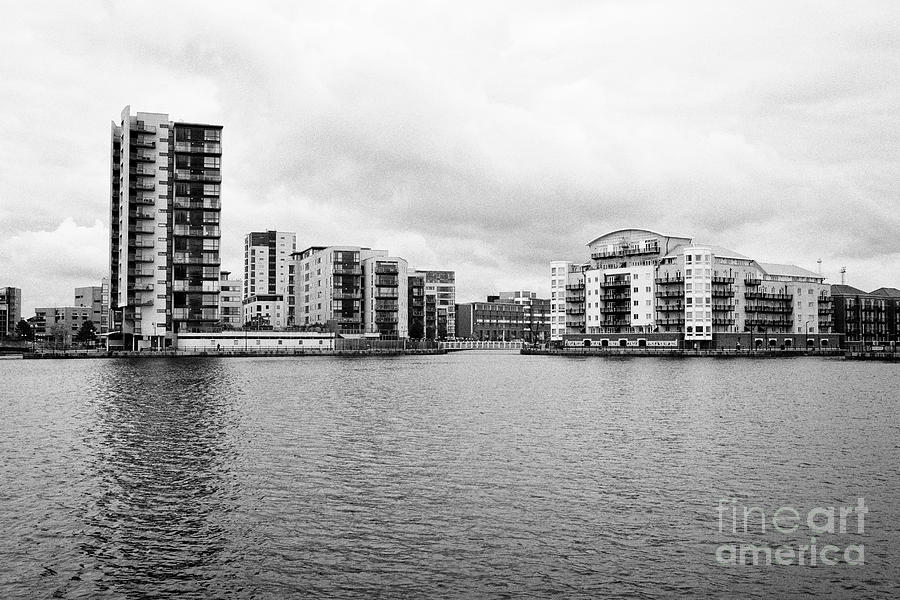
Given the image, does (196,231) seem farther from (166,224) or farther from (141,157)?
(141,157)

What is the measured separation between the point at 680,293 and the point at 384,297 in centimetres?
7200

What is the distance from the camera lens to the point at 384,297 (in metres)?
189

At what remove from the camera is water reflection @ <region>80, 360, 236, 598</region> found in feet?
64.8

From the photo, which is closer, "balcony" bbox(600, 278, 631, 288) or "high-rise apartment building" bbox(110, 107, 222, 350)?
"high-rise apartment building" bbox(110, 107, 222, 350)

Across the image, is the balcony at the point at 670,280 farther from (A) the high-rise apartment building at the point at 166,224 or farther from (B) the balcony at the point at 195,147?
(B) the balcony at the point at 195,147

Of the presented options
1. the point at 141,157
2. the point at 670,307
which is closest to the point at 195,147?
the point at 141,157

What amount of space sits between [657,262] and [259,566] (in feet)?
558

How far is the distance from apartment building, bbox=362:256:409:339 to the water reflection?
436ft

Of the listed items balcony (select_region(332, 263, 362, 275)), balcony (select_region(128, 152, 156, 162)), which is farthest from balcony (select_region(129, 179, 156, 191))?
balcony (select_region(332, 263, 362, 275))

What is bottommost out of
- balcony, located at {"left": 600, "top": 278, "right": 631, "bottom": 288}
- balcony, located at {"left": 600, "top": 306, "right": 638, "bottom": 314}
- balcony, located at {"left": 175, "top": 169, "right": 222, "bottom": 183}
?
balcony, located at {"left": 600, "top": 306, "right": 638, "bottom": 314}

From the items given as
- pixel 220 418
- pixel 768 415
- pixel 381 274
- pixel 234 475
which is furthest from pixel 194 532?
pixel 381 274

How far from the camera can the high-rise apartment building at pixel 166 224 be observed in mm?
146500

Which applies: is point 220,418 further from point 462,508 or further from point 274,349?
point 274,349

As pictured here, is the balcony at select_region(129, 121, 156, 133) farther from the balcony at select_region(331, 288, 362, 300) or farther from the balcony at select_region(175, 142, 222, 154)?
the balcony at select_region(331, 288, 362, 300)
